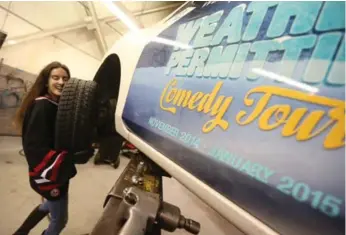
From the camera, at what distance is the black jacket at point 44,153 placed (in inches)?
55.6

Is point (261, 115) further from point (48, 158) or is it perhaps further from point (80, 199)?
Answer: point (80, 199)

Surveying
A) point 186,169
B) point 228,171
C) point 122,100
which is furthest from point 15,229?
point 228,171

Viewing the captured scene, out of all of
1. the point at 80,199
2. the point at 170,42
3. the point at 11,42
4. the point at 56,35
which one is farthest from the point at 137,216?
the point at 56,35

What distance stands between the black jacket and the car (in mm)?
856

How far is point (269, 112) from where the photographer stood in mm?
511

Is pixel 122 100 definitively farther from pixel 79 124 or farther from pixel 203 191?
pixel 203 191

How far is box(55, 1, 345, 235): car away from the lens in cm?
42

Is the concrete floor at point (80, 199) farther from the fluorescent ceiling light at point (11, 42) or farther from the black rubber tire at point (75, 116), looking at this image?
the fluorescent ceiling light at point (11, 42)

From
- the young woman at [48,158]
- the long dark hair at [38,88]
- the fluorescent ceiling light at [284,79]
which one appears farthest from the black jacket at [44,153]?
the fluorescent ceiling light at [284,79]

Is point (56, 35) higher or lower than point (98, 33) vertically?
lower

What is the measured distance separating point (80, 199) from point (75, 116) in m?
1.67

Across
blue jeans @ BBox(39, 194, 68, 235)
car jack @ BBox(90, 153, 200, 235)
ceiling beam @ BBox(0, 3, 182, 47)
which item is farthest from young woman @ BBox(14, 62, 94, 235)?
ceiling beam @ BBox(0, 3, 182, 47)

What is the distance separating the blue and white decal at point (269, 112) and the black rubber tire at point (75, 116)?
62 centimetres

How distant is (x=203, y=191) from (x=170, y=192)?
9.52 ft
